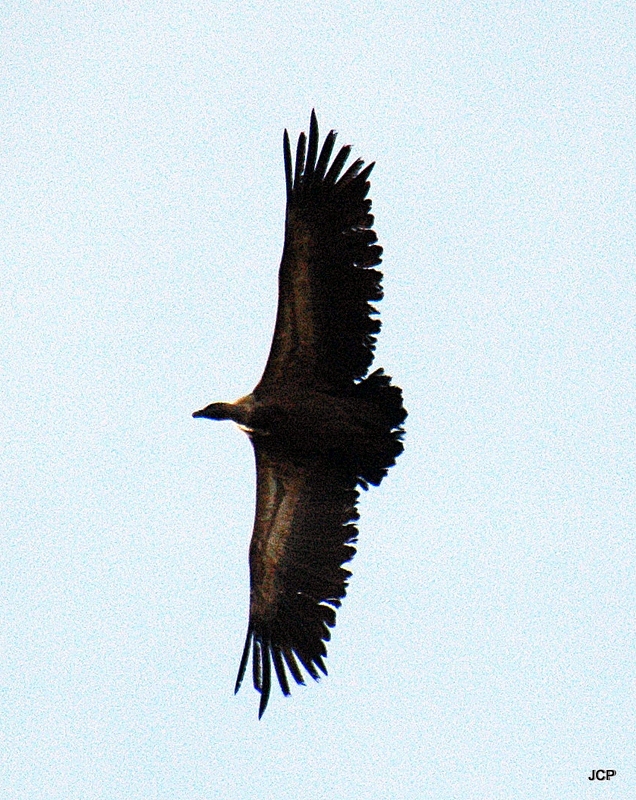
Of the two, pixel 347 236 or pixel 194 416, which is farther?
pixel 194 416

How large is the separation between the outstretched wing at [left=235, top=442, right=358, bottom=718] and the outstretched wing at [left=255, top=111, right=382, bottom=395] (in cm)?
107

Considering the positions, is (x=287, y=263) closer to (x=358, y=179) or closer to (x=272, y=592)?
(x=358, y=179)

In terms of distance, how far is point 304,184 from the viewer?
45.6 feet

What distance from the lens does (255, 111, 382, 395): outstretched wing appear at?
45.3ft

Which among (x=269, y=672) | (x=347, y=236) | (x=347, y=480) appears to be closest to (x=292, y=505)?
(x=347, y=480)

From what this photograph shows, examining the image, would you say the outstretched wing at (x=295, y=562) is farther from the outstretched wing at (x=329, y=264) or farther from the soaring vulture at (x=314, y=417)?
the outstretched wing at (x=329, y=264)

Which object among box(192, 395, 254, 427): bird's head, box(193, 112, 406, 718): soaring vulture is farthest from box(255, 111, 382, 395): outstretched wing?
box(192, 395, 254, 427): bird's head

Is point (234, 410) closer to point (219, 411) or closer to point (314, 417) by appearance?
point (219, 411)

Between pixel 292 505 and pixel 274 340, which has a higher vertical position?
pixel 274 340

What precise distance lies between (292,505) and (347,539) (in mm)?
608

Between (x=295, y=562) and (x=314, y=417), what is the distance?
139cm

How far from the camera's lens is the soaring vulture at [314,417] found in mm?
13820

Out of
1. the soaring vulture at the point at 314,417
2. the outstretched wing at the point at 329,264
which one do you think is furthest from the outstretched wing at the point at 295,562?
the outstretched wing at the point at 329,264

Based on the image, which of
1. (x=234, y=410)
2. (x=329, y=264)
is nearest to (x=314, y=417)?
(x=234, y=410)
